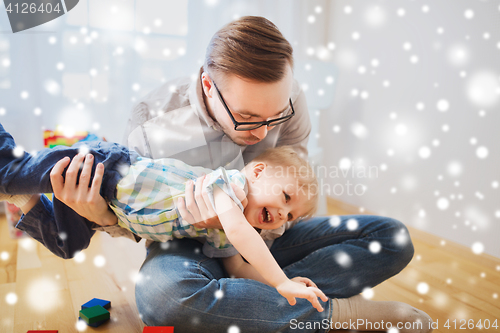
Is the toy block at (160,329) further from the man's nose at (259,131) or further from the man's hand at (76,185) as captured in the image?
the man's nose at (259,131)

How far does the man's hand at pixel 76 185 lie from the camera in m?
0.88

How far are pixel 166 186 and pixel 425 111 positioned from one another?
144 cm

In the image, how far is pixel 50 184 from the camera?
2.93 ft

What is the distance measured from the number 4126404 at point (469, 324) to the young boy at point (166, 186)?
0.47 meters

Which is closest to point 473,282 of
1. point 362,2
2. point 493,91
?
point 493,91

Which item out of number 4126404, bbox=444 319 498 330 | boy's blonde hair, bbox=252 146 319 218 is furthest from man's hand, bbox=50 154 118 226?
number 4126404, bbox=444 319 498 330

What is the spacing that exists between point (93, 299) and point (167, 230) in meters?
0.38

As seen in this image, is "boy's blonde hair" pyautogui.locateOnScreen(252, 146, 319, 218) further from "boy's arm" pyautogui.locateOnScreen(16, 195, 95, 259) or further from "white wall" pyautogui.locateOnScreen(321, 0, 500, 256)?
"white wall" pyautogui.locateOnScreen(321, 0, 500, 256)

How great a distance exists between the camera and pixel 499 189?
151 centimetres

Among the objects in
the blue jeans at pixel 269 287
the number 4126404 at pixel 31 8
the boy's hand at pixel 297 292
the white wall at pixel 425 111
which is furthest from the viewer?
the number 4126404 at pixel 31 8

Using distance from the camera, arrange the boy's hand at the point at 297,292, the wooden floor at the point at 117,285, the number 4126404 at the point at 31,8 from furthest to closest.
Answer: the number 4126404 at the point at 31,8 < the wooden floor at the point at 117,285 < the boy's hand at the point at 297,292

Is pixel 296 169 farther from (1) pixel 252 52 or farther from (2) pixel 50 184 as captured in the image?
(2) pixel 50 184

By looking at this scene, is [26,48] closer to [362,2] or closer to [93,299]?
[93,299]

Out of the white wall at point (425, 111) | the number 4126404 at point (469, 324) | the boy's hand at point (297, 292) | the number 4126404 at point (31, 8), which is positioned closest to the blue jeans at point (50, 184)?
the boy's hand at point (297, 292)
